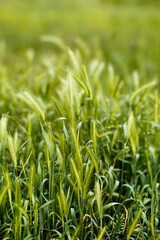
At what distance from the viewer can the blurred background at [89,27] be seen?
3727mm

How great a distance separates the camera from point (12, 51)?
3850mm

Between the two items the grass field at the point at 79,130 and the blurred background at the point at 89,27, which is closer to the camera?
the grass field at the point at 79,130

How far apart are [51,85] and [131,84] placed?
2.82 ft

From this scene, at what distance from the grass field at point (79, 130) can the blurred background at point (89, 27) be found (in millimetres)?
15

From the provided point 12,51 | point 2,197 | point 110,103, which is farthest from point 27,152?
point 12,51

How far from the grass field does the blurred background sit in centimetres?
1

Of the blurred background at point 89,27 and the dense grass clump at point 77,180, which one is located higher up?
the blurred background at point 89,27

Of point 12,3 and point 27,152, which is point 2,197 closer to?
point 27,152

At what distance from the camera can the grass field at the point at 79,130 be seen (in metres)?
1.23

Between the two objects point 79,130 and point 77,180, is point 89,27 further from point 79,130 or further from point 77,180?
point 77,180

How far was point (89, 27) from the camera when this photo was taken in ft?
13.8

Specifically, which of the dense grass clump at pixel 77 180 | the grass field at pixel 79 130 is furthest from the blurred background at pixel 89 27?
the dense grass clump at pixel 77 180

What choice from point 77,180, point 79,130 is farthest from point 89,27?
point 77,180

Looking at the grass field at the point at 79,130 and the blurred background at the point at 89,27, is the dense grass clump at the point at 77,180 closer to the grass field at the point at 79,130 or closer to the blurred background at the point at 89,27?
the grass field at the point at 79,130
